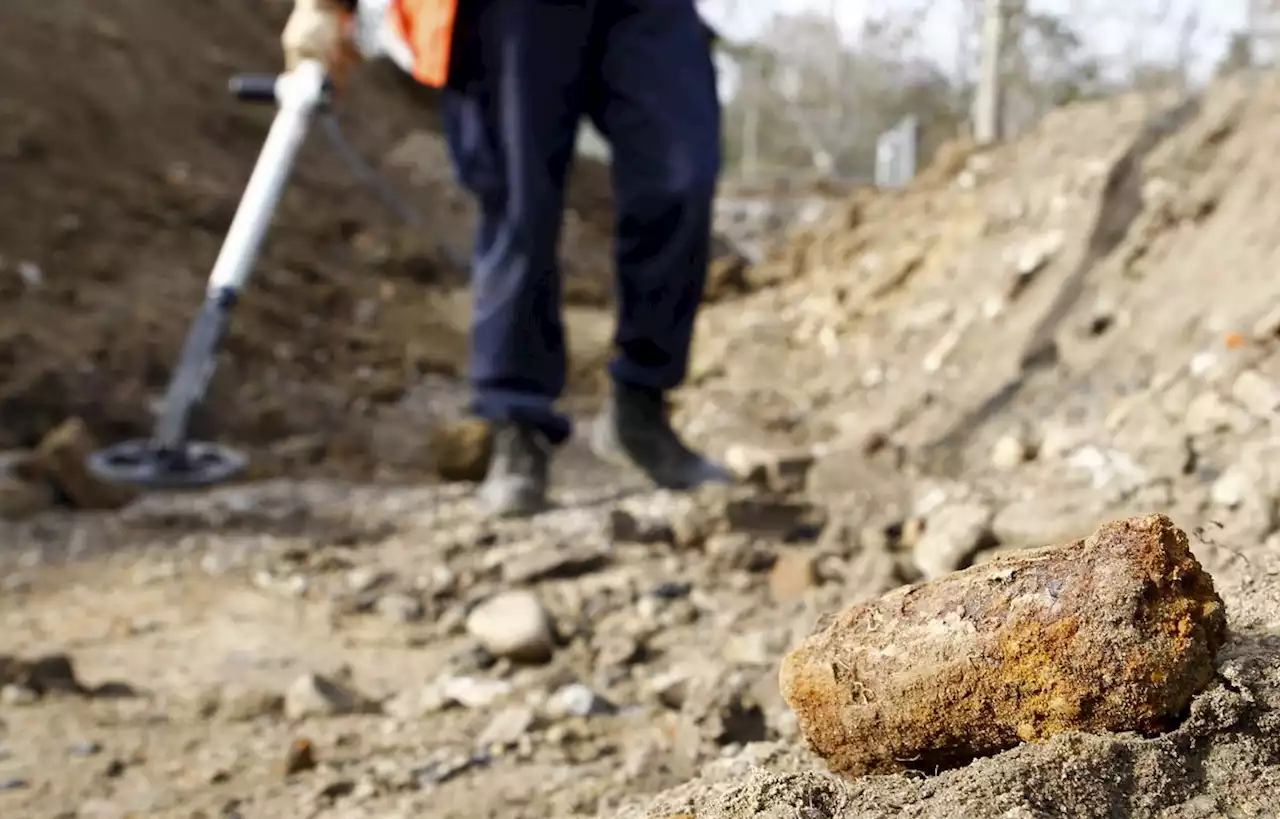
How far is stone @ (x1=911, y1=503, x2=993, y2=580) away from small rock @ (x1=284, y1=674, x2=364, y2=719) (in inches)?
35.8

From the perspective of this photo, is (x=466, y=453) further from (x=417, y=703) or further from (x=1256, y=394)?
(x=1256, y=394)

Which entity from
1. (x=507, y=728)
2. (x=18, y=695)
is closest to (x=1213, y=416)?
(x=507, y=728)

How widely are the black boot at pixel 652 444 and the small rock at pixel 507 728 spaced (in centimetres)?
118

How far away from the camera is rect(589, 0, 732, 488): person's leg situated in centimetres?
250

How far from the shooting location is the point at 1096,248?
338 centimetres

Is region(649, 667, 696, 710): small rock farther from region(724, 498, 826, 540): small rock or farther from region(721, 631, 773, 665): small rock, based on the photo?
region(724, 498, 826, 540): small rock

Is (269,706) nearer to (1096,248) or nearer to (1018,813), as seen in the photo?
(1018,813)

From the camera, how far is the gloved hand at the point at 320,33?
2.68 metres

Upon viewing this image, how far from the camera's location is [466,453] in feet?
9.51

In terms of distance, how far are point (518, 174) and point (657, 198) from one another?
311 millimetres

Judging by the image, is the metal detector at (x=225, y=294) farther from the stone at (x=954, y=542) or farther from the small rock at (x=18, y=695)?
the stone at (x=954, y=542)

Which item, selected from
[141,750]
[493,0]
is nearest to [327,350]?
[493,0]

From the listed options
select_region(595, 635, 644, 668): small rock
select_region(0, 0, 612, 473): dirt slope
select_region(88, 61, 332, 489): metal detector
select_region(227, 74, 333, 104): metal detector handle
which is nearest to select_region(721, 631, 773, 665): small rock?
select_region(595, 635, 644, 668): small rock

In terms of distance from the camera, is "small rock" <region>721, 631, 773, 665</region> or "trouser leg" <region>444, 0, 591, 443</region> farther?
"trouser leg" <region>444, 0, 591, 443</region>
